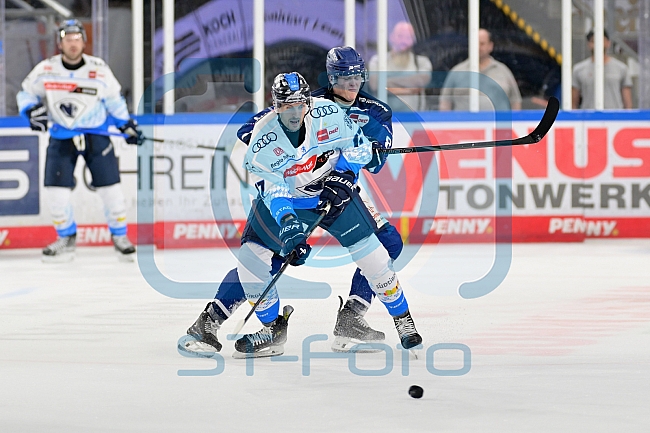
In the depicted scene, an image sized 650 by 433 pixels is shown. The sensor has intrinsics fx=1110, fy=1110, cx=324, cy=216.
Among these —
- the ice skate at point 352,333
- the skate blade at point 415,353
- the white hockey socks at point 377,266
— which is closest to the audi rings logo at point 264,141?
the white hockey socks at point 377,266

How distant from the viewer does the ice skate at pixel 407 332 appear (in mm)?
4207

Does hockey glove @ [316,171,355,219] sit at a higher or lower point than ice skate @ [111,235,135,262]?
higher

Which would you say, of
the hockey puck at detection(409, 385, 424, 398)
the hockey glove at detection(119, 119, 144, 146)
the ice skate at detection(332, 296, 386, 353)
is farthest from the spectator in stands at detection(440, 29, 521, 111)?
the hockey puck at detection(409, 385, 424, 398)

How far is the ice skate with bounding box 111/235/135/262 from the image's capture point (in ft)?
24.8

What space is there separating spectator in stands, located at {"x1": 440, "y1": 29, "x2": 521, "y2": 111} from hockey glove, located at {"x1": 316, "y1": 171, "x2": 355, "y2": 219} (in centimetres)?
453

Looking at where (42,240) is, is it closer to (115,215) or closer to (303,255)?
(115,215)

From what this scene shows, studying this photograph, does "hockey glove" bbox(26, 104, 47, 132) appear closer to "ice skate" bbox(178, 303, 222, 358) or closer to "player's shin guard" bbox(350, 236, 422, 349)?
"ice skate" bbox(178, 303, 222, 358)

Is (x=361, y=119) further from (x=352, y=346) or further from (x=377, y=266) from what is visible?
(x=352, y=346)

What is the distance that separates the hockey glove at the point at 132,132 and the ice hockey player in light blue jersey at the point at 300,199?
140 inches

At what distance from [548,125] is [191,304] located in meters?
2.13

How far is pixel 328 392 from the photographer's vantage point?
11.6 ft

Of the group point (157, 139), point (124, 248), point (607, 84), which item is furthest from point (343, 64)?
point (607, 84)

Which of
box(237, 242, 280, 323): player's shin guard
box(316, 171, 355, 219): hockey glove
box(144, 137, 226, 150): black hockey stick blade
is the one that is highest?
box(144, 137, 226, 150): black hockey stick blade

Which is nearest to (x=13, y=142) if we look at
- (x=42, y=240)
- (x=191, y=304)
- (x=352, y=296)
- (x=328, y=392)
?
(x=42, y=240)
